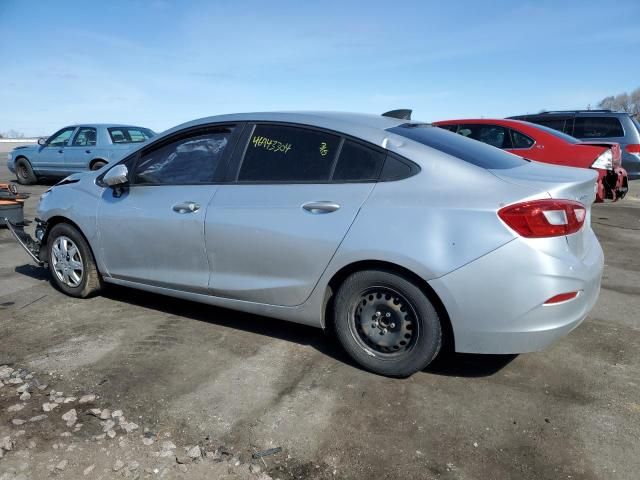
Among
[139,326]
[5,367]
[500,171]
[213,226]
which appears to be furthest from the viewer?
[139,326]

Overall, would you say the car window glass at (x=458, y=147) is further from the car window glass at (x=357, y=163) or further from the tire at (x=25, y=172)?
the tire at (x=25, y=172)

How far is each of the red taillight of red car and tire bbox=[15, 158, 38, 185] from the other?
13.3 m

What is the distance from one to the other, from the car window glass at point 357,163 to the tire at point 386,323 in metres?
0.59

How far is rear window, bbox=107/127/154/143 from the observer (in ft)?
38.5

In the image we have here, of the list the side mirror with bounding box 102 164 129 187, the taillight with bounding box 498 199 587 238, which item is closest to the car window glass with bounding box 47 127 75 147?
the side mirror with bounding box 102 164 129 187

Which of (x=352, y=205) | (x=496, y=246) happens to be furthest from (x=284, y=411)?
(x=496, y=246)

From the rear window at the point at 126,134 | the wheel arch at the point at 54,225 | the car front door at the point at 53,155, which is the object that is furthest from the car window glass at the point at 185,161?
the car front door at the point at 53,155

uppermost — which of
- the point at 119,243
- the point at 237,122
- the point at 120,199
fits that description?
the point at 237,122

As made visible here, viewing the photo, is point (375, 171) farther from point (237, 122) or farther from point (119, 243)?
point (119, 243)

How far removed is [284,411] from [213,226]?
137 centimetres

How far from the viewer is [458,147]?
342 centimetres

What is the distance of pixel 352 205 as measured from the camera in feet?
10.4

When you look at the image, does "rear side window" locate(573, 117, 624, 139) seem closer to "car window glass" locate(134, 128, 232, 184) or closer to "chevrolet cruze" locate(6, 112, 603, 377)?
"chevrolet cruze" locate(6, 112, 603, 377)

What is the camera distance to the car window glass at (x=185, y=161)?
12.6 feet
